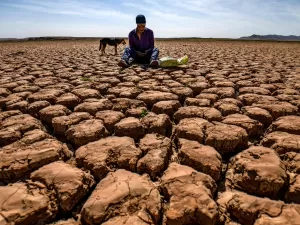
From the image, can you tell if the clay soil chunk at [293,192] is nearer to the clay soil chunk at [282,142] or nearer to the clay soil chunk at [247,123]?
the clay soil chunk at [282,142]

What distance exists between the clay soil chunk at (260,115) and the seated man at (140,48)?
244 centimetres

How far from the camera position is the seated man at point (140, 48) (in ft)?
14.1

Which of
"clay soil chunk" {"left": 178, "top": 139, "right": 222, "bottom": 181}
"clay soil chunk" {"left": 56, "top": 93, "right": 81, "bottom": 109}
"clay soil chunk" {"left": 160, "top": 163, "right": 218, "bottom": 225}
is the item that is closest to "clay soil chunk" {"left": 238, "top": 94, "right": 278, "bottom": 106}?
"clay soil chunk" {"left": 178, "top": 139, "right": 222, "bottom": 181}

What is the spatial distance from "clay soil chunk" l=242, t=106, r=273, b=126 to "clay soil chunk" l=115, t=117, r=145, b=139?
0.85 meters

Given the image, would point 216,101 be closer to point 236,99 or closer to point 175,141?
point 236,99

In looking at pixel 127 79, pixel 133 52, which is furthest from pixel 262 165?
pixel 133 52

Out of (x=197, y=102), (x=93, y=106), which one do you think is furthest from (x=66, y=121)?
(x=197, y=102)

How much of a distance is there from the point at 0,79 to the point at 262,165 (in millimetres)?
3287

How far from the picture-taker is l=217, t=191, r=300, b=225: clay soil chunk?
0.93m

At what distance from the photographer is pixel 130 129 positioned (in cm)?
169

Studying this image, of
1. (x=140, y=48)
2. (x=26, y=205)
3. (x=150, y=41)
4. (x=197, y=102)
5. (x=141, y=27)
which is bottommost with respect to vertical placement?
(x=26, y=205)

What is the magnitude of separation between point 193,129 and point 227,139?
9.4 inches

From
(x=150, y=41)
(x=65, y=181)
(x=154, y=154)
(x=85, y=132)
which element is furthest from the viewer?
(x=150, y=41)

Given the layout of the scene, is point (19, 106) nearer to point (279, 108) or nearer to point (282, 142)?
Result: point (282, 142)
